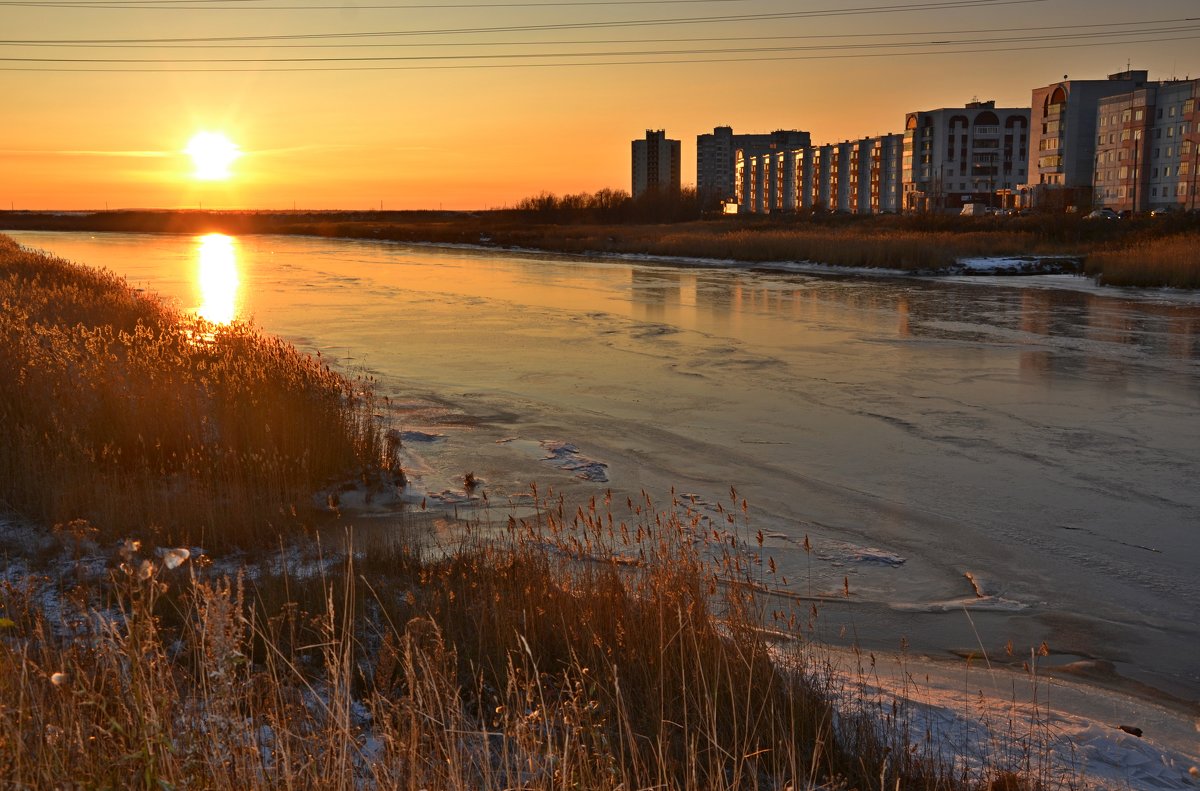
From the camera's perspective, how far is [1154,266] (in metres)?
35.2

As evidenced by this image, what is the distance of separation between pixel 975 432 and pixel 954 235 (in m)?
41.3

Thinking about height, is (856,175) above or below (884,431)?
above

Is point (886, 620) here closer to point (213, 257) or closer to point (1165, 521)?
point (1165, 521)

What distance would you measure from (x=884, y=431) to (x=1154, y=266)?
2693 cm

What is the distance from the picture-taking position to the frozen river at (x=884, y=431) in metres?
7.63

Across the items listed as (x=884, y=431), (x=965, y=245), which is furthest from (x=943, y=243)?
(x=884, y=431)

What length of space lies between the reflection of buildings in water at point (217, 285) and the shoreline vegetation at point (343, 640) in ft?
46.2

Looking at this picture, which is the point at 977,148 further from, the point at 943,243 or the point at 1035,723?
the point at 1035,723

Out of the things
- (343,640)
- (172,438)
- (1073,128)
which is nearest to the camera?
(343,640)

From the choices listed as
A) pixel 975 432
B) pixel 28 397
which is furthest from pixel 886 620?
pixel 28 397

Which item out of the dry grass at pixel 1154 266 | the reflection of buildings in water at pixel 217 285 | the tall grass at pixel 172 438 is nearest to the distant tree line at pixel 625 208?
the reflection of buildings in water at pixel 217 285

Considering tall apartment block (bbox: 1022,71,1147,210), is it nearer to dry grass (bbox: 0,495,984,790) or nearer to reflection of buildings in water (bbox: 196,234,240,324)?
reflection of buildings in water (bbox: 196,234,240,324)

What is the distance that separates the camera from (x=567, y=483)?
34.6ft

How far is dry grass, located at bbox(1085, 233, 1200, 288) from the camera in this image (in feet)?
111
